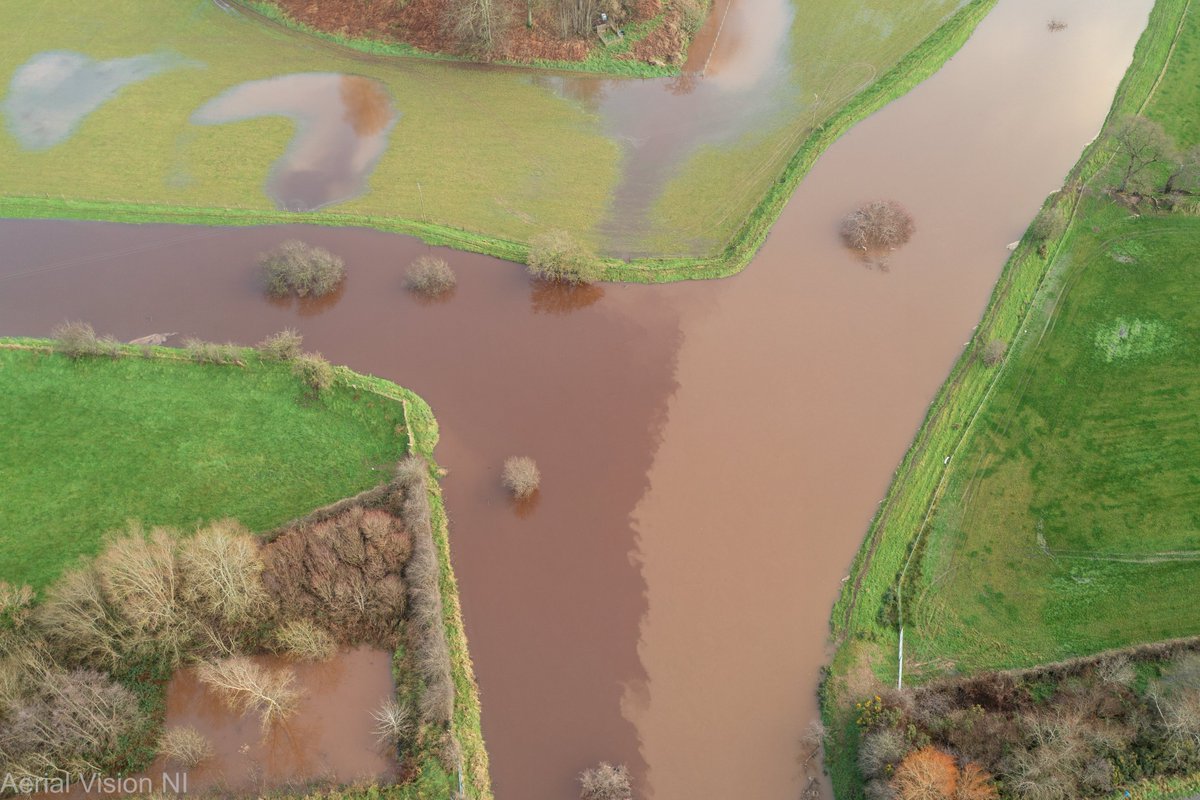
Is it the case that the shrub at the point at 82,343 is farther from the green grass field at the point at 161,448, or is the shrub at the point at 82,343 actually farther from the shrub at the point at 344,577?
the shrub at the point at 344,577

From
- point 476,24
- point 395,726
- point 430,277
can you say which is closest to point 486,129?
point 476,24

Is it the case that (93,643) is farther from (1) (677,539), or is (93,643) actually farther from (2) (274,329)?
(1) (677,539)

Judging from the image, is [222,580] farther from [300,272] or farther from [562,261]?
[562,261]

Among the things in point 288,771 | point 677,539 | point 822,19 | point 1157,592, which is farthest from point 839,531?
point 822,19

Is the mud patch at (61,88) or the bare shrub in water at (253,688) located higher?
the mud patch at (61,88)

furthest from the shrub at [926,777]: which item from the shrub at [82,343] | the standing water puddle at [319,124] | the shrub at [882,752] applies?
the standing water puddle at [319,124]
